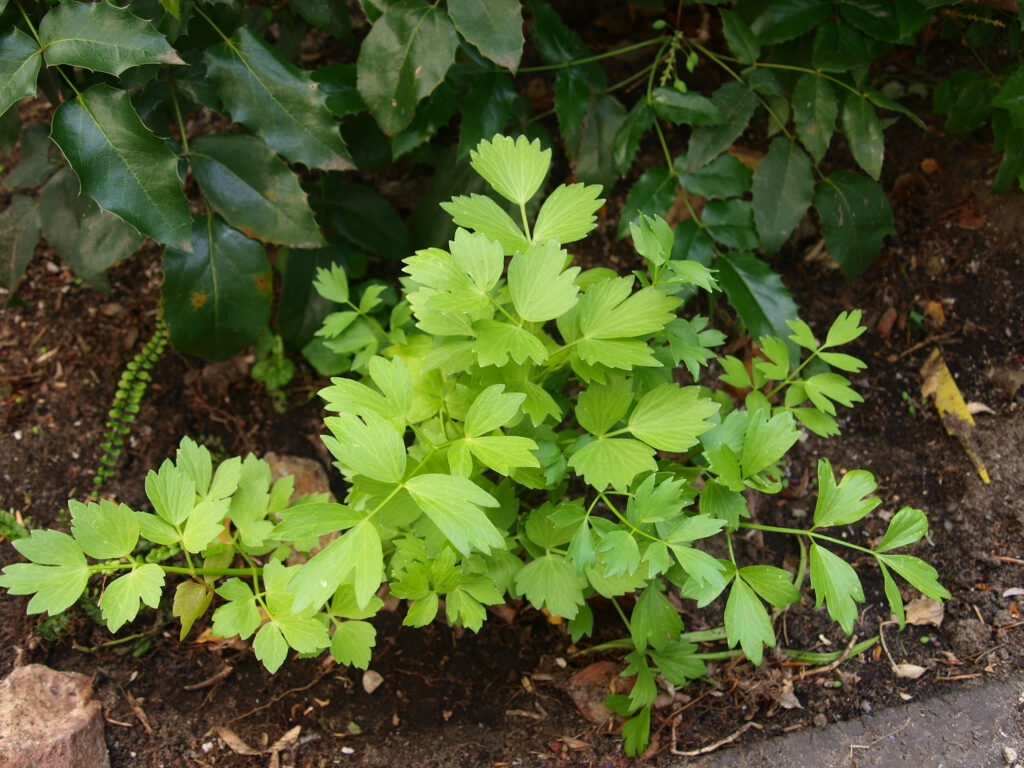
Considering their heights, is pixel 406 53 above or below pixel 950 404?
above

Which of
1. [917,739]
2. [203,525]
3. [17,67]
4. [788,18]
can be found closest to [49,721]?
[203,525]

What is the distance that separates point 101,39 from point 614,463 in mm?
1220

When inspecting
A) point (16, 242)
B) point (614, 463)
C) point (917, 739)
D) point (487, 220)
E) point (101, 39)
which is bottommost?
point (917, 739)

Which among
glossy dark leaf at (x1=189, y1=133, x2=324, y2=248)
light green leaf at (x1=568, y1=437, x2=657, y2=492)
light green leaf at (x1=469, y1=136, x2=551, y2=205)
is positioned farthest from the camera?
glossy dark leaf at (x1=189, y1=133, x2=324, y2=248)

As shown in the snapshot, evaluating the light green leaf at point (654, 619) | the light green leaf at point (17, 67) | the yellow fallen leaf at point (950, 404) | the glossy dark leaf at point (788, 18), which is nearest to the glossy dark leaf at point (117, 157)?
the light green leaf at point (17, 67)

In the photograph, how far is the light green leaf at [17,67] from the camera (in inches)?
56.7

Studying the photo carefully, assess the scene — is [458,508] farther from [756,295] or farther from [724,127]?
[724,127]

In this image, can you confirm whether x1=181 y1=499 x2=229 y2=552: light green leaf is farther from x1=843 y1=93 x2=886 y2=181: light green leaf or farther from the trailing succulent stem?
x1=843 y1=93 x2=886 y2=181: light green leaf

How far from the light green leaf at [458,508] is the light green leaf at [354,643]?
1.41 ft

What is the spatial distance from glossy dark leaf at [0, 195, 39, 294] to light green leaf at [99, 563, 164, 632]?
3.55ft

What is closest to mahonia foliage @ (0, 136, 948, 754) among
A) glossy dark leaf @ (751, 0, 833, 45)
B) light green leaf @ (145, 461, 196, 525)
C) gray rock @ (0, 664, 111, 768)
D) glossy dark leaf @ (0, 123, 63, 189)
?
light green leaf @ (145, 461, 196, 525)

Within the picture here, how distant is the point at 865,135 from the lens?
74.1 inches

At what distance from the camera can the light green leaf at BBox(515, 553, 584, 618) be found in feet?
4.64

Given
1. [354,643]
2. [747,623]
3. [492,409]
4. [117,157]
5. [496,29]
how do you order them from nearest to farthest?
[492,409], [747,623], [354,643], [117,157], [496,29]
